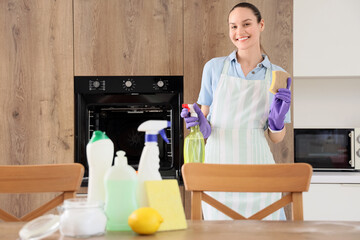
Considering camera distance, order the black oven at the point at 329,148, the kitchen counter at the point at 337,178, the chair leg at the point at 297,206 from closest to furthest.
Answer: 1. the chair leg at the point at 297,206
2. the kitchen counter at the point at 337,178
3. the black oven at the point at 329,148

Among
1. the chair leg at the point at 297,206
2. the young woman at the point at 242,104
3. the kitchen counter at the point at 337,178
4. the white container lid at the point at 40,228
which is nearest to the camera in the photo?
the white container lid at the point at 40,228

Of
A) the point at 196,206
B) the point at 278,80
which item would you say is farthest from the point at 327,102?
the point at 196,206

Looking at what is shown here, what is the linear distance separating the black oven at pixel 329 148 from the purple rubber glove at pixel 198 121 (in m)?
0.96

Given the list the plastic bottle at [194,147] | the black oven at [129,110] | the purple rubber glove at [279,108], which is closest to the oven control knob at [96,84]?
the black oven at [129,110]

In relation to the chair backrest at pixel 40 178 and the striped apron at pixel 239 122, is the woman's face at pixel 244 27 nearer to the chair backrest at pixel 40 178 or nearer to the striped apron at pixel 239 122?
the striped apron at pixel 239 122

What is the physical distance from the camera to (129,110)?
2.43 meters

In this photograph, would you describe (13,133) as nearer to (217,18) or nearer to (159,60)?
(159,60)

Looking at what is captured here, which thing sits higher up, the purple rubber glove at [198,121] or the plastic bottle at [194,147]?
the purple rubber glove at [198,121]

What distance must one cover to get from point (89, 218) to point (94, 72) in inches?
67.3

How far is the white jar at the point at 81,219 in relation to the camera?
0.75 meters

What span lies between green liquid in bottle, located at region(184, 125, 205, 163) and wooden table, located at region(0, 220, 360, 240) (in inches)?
30.4

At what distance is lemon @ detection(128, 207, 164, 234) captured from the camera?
0.77 m

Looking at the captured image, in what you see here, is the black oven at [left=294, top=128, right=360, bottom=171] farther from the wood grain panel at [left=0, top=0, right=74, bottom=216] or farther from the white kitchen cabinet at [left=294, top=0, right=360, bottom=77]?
the wood grain panel at [left=0, top=0, right=74, bottom=216]

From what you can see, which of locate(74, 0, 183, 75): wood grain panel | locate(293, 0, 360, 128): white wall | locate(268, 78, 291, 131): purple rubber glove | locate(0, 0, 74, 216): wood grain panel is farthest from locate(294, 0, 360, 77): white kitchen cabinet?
locate(0, 0, 74, 216): wood grain panel
